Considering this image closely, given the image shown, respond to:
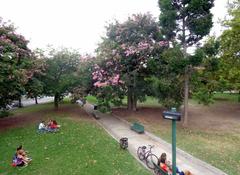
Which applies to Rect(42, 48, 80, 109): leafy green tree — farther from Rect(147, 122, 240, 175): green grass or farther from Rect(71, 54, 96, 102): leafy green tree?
Rect(147, 122, 240, 175): green grass

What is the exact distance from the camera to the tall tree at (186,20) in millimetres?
19547

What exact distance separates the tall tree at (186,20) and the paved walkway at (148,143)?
5.90 meters

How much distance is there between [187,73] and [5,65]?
40.7 ft

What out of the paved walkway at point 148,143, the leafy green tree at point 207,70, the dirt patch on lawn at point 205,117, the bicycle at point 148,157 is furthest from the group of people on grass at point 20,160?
the leafy green tree at point 207,70

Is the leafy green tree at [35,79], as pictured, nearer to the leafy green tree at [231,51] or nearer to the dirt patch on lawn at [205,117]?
the dirt patch on lawn at [205,117]

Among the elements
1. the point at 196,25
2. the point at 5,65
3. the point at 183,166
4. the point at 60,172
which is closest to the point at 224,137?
the point at 183,166

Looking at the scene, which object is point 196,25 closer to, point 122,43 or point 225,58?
point 122,43

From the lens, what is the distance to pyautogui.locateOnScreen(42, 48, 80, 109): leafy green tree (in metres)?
26.2

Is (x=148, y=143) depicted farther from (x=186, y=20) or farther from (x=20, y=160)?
(x=186, y=20)

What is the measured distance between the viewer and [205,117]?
82.6 ft

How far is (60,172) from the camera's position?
1191cm

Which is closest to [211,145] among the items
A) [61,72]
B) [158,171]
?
A: [158,171]

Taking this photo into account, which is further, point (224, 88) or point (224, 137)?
point (224, 88)

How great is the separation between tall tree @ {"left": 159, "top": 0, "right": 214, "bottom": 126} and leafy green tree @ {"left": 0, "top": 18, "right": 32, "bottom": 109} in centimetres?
1044
